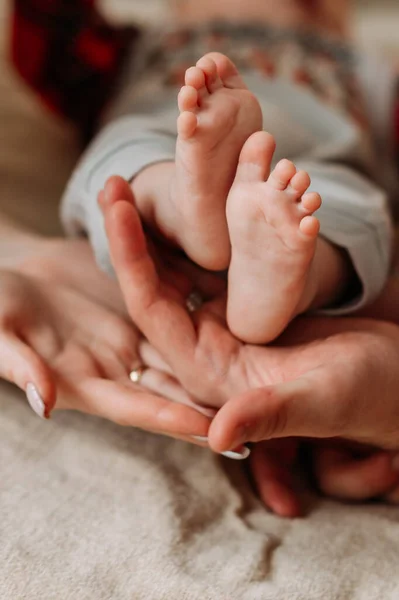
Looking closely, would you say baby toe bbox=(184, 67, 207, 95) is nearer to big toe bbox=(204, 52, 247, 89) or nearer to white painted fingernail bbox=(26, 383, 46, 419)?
big toe bbox=(204, 52, 247, 89)

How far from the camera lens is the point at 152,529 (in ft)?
1.58

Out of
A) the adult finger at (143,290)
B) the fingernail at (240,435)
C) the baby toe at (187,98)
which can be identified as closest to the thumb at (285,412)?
the fingernail at (240,435)

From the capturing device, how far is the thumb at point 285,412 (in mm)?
408

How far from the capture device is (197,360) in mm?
509

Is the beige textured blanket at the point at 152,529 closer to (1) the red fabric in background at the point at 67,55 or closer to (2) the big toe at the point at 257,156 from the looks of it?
(2) the big toe at the point at 257,156

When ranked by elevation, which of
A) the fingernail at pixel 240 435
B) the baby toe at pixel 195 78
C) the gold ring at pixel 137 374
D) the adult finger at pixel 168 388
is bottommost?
the gold ring at pixel 137 374

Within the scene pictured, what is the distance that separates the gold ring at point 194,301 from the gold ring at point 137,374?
0.21 feet

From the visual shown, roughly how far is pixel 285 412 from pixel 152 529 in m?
0.14

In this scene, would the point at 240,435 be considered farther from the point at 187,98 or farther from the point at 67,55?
the point at 67,55

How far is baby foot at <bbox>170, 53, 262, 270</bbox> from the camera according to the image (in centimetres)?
48

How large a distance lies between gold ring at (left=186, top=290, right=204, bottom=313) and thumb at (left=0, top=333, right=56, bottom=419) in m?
0.14

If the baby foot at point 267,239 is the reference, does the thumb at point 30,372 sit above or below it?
below

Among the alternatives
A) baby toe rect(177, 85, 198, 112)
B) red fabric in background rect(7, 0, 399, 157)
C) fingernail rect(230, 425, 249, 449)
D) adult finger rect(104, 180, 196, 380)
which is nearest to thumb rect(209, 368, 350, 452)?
fingernail rect(230, 425, 249, 449)

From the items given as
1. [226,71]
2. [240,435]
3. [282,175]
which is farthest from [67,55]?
[240,435]
